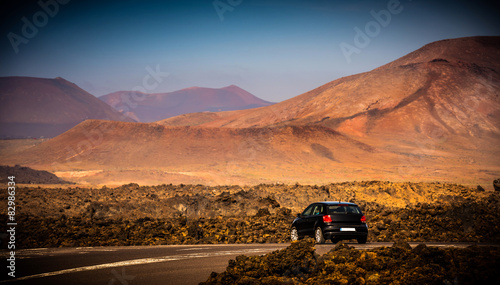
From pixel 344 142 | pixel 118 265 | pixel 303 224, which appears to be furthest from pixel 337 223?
pixel 344 142

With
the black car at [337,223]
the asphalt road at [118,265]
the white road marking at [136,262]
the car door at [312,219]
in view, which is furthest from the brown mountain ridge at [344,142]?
the white road marking at [136,262]

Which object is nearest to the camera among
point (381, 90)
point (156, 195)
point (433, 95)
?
point (156, 195)

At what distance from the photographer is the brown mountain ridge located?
85562mm

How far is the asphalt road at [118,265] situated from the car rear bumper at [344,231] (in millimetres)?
628

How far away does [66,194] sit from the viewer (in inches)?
1699

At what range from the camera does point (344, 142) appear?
106750 millimetres

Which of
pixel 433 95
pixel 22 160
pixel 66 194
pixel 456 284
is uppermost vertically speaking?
pixel 433 95

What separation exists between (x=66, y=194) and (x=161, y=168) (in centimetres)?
4534

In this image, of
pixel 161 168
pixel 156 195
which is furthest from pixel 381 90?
pixel 156 195

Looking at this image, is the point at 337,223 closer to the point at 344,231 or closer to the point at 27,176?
the point at 344,231

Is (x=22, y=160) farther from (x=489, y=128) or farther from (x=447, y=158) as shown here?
(x=489, y=128)

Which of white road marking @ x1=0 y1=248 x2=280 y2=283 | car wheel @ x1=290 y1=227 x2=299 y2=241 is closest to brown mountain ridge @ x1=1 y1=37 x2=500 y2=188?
car wheel @ x1=290 y1=227 x2=299 y2=241

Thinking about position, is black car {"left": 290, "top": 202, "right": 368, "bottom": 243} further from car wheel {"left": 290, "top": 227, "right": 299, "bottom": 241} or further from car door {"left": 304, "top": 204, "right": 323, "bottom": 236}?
car wheel {"left": 290, "top": 227, "right": 299, "bottom": 241}

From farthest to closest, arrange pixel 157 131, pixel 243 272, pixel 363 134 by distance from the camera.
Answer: pixel 363 134 < pixel 157 131 < pixel 243 272
